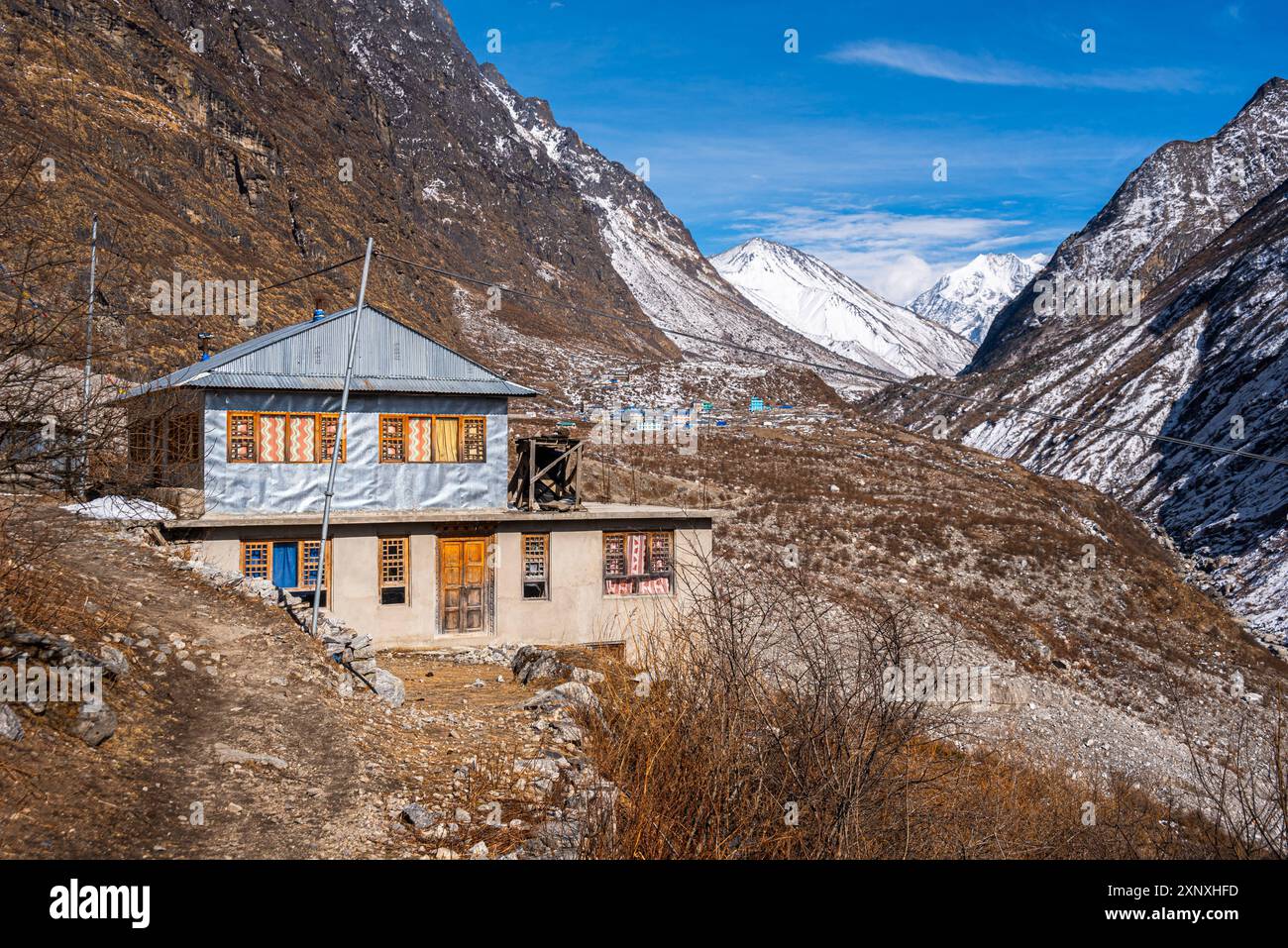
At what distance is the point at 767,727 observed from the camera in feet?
24.4

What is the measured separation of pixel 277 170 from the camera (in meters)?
83.8

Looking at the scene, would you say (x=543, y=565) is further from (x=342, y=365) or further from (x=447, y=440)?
(x=342, y=365)

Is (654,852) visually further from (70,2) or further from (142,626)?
(70,2)

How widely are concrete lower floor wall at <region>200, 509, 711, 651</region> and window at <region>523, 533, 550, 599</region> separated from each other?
10 centimetres

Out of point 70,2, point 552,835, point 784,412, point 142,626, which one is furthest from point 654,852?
point 70,2

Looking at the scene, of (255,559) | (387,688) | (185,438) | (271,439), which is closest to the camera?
(387,688)

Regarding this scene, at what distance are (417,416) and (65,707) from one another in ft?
41.9

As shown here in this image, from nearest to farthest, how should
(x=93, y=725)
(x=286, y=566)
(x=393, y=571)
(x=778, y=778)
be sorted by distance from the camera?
(x=778, y=778) → (x=93, y=725) → (x=286, y=566) → (x=393, y=571)

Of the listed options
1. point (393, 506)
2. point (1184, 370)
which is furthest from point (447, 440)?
point (1184, 370)

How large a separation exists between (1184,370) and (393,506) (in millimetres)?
72539

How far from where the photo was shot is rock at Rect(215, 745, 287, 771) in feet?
27.8

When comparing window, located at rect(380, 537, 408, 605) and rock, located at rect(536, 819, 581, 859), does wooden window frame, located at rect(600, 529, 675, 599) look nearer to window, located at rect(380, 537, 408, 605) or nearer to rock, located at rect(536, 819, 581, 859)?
window, located at rect(380, 537, 408, 605)

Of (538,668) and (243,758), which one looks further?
(538,668)

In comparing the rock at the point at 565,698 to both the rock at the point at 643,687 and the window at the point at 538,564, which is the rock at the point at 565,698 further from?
the window at the point at 538,564
